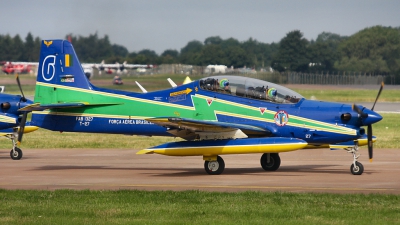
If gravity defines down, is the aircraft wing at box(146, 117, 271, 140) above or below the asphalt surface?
above

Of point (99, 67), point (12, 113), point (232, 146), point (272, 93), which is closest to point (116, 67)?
point (99, 67)

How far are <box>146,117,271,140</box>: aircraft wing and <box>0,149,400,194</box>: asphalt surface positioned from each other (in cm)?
100

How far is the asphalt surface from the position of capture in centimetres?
1434

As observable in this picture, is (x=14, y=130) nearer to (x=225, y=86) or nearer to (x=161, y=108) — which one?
(x=161, y=108)

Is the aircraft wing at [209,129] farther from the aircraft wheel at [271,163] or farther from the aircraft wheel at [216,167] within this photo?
the aircraft wheel at [271,163]

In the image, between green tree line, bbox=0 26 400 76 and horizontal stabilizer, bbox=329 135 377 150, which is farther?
green tree line, bbox=0 26 400 76

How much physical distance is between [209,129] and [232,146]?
0.74 metres

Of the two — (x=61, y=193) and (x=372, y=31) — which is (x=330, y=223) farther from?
(x=372, y=31)

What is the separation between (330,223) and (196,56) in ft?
201

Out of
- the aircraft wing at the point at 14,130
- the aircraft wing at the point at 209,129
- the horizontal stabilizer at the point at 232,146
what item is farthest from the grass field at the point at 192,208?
the aircraft wing at the point at 14,130

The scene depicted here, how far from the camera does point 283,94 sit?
1677cm

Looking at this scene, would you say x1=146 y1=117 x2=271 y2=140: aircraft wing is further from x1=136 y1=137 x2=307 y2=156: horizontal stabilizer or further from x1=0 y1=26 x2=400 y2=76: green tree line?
x1=0 y1=26 x2=400 y2=76: green tree line

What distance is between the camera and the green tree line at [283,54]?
69688mm

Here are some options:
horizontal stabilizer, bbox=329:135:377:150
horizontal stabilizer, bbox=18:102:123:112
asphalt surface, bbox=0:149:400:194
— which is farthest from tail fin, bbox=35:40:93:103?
horizontal stabilizer, bbox=329:135:377:150
